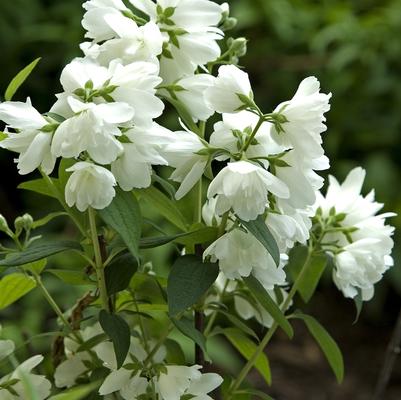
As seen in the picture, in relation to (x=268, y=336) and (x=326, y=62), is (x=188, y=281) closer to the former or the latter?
(x=268, y=336)

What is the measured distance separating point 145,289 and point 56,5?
2.17 m

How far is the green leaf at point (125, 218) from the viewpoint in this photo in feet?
2.37

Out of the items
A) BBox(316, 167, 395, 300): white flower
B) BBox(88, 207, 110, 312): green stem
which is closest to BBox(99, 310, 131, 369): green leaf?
BBox(88, 207, 110, 312): green stem

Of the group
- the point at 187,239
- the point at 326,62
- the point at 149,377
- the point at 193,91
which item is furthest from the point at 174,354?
the point at 326,62

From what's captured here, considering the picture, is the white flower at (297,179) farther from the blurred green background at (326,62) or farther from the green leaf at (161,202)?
the blurred green background at (326,62)

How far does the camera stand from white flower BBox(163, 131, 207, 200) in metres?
0.76

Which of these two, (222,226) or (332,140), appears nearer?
(222,226)

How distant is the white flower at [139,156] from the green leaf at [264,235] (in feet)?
0.29

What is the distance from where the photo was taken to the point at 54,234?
2.66 m

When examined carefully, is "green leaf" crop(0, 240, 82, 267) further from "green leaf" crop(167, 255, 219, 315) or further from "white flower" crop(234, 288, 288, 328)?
"white flower" crop(234, 288, 288, 328)

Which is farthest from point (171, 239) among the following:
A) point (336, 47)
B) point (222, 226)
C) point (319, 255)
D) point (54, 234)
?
point (336, 47)


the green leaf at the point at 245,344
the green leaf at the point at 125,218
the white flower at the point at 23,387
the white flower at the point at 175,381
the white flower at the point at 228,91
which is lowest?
the green leaf at the point at 245,344

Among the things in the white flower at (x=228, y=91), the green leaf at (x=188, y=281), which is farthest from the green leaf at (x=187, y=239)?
the white flower at (x=228, y=91)

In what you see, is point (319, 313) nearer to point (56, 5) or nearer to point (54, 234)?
point (54, 234)
